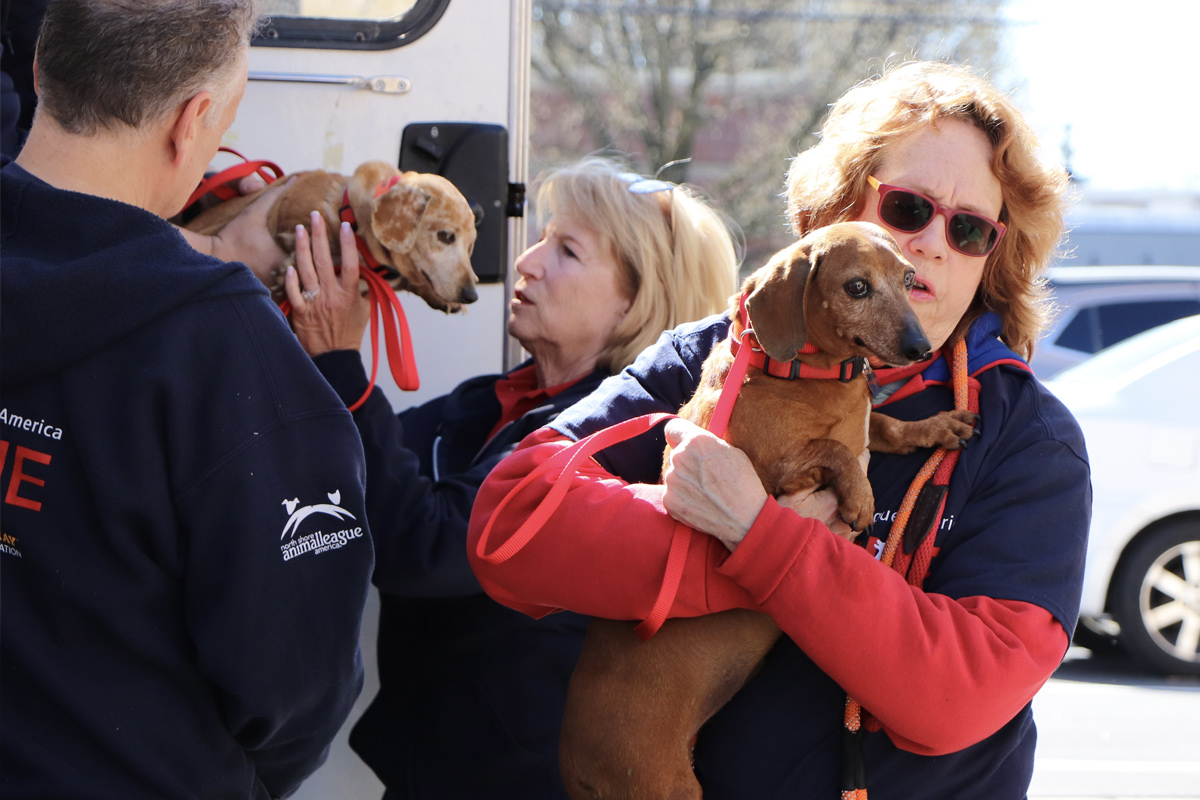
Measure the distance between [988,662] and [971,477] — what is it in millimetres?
338

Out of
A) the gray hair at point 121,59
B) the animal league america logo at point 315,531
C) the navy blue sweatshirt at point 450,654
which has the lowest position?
the navy blue sweatshirt at point 450,654

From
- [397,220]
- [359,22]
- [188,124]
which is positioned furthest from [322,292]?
[188,124]

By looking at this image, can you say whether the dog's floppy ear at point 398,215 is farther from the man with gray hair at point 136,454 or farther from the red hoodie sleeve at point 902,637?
the red hoodie sleeve at point 902,637

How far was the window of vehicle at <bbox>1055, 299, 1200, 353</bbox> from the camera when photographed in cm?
814

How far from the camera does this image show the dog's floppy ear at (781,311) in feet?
5.88

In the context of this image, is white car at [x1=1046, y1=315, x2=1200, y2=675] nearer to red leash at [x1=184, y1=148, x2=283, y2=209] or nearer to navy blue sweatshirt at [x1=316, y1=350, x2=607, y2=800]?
navy blue sweatshirt at [x1=316, y1=350, x2=607, y2=800]

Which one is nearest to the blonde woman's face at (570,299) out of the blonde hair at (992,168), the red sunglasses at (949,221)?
the blonde hair at (992,168)

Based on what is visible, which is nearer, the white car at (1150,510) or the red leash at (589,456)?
the red leash at (589,456)

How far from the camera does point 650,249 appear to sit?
8.98 feet

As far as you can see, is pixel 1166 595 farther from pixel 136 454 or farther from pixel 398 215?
pixel 136 454

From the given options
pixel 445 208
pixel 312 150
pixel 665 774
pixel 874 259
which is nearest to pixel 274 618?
pixel 665 774

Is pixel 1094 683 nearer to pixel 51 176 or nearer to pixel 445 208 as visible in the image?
pixel 445 208

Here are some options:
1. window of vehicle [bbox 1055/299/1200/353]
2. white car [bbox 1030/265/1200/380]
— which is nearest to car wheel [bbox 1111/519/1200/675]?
white car [bbox 1030/265/1200/380]

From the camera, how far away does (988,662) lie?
4.76 ft
